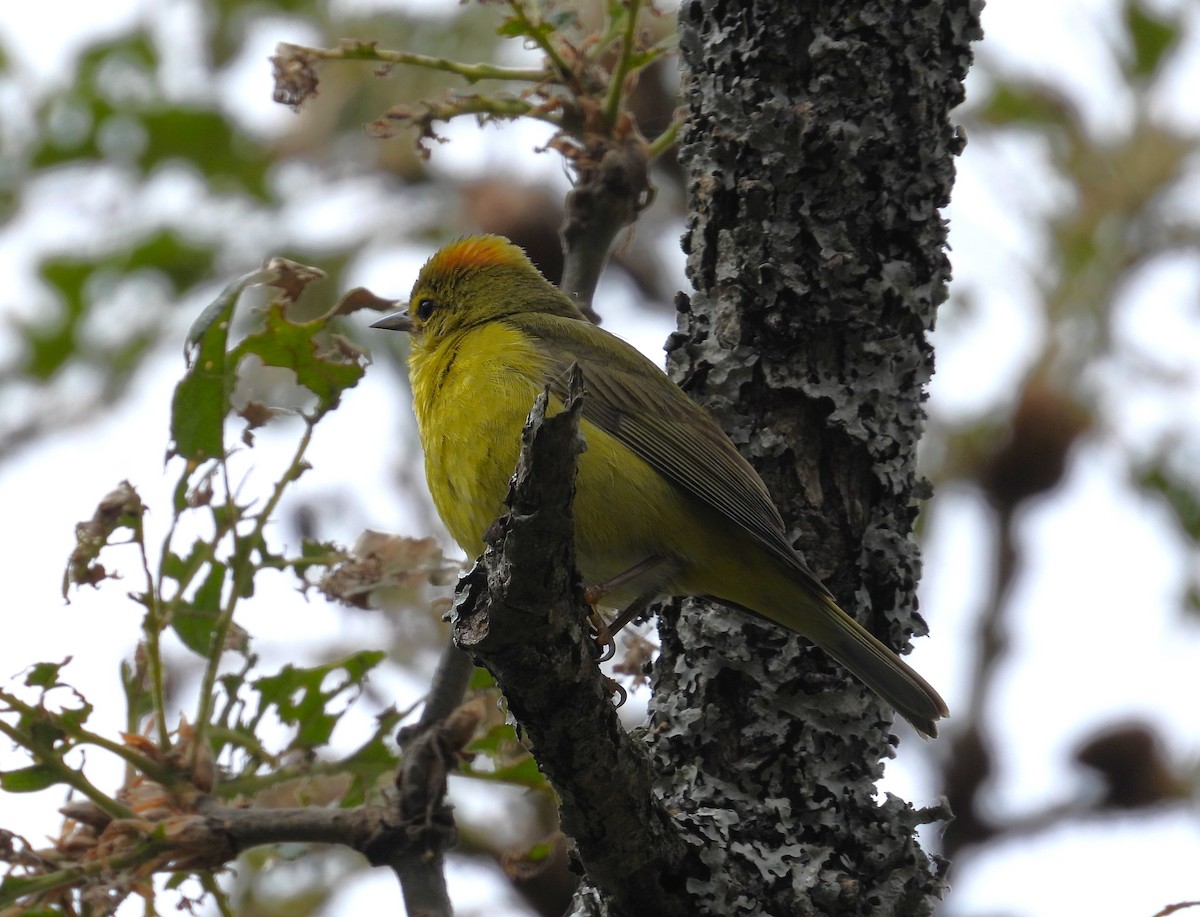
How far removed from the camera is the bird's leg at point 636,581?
11.6 ft

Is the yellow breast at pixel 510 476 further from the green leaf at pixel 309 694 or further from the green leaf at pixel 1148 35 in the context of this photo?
the green leaf at pixel 1148 35

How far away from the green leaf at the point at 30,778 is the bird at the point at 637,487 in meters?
1.07

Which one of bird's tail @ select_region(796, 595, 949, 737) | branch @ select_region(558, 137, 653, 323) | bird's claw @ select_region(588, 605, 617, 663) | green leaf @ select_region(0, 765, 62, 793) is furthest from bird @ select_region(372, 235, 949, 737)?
green leaf @ select_region(0, 765, 62, 793)

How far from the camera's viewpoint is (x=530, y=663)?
2.56m

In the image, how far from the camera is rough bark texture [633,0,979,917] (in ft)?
11.3

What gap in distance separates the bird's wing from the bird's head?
30 cm

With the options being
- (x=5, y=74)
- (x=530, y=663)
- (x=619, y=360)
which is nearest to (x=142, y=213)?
(x=5, y=74)

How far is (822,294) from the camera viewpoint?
3.46 metres

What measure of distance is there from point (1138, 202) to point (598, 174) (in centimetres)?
354

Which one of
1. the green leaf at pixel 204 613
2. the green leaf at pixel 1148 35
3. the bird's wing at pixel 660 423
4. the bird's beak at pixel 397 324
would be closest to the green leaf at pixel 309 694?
the green leaf at pixel 204 613

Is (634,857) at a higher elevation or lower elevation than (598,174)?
lower

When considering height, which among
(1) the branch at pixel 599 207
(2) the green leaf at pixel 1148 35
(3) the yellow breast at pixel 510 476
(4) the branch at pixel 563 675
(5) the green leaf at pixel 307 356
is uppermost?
(2) the green leaf at pixel 1148 35

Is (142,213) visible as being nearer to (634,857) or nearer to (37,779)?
(37,779)

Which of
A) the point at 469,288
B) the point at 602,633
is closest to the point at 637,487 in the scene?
the point at 602,633
